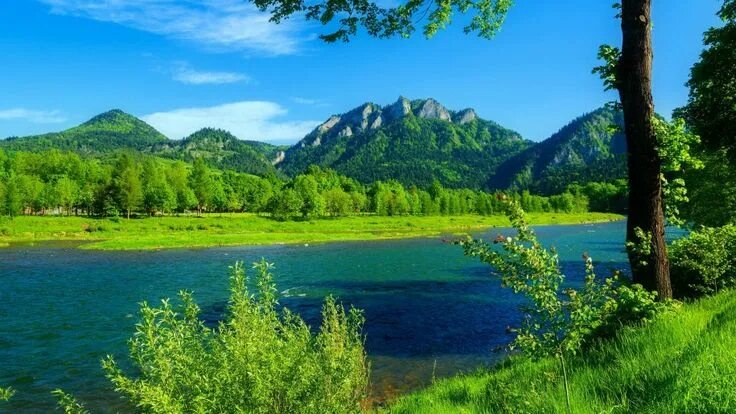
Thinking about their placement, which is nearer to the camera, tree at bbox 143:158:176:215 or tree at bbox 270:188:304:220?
tree at bbox 143:158:176:215

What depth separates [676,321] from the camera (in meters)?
9.27

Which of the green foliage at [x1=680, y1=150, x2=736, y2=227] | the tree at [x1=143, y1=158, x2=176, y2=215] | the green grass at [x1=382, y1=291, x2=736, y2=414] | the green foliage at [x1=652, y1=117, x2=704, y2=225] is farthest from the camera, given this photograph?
the tree at [x1=143, y1=158, x2=176, y2=215]

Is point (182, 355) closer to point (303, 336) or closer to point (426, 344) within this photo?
point (303, 336)

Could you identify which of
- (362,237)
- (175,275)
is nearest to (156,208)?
(362,237)

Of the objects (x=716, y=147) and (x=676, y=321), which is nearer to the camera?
(x=676, y=321)

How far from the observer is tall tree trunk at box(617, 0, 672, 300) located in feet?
32.1

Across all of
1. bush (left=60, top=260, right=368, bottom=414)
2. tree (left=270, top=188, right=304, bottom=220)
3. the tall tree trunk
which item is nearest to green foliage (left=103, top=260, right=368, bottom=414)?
bush (left=60, top=260, right=368, bottom=414)

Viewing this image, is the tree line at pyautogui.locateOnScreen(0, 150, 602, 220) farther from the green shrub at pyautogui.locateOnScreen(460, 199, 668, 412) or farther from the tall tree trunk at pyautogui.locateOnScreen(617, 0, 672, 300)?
the green shrub at pyautogui.locateOnScreen(460, 199, 668, 412)

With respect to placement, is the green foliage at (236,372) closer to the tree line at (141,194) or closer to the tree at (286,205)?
the tree line at (141,194)

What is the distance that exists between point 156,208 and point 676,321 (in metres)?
140

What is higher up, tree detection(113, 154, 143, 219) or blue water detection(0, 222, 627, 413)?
tree detection(113, 154, 143, 219)

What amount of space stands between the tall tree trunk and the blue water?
5753 mm

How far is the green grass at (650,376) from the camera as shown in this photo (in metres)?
5.52

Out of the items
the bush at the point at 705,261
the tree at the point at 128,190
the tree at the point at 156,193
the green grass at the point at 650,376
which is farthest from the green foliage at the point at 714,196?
the tree at the point at 156,193
